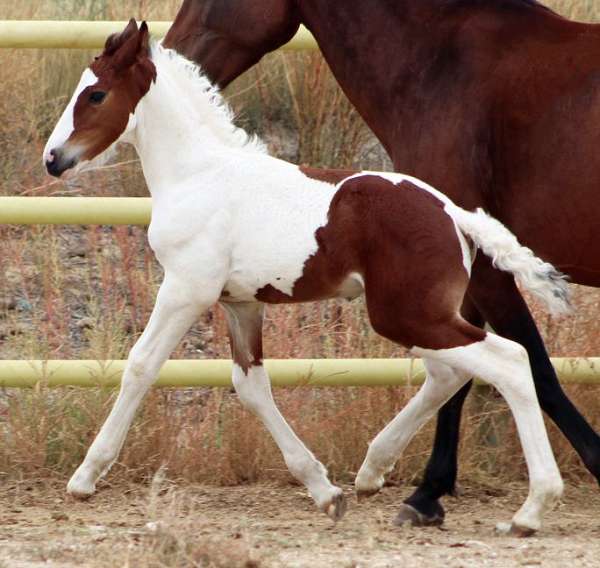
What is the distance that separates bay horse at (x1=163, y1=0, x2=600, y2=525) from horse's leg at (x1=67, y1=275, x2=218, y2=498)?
36.9 inches

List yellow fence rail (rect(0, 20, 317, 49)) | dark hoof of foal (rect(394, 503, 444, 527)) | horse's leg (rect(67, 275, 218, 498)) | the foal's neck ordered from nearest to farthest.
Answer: horse's leg (rect(67, 275, 218, 498)) → the foal's neck → dark hoof of foal (rect(394, 503, 444, 527)) → yellow fence rail (rect(0, 20, 317, 49))

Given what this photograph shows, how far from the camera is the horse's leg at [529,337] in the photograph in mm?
4391

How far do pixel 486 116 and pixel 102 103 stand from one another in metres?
1.24

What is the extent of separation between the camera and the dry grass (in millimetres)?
5012

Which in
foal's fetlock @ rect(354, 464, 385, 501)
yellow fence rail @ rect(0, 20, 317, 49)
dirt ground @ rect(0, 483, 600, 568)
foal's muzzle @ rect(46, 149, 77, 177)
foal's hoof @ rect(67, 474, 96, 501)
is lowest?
dirt ground @ rect(0, 483, 600, 568)

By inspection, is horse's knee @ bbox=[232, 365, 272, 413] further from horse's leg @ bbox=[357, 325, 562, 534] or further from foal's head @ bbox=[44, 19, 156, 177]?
foal's head @ bbox=[44, 19, 156, 177]

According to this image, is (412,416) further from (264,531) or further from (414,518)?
(264,531)

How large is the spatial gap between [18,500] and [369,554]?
1455mm

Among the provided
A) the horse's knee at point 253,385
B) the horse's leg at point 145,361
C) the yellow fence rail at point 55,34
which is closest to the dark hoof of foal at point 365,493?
the horse's knee at point 253,385

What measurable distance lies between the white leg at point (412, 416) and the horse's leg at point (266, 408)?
0.51 ft

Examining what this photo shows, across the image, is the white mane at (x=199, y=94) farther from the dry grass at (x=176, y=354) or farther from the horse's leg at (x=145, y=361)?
the dry grass at (x=176, y=354)

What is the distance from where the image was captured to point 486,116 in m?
4.44

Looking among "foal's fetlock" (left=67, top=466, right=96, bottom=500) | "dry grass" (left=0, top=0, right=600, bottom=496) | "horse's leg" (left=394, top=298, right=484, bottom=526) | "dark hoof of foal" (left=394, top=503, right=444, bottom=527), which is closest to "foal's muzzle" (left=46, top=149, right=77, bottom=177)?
"foal's fetlock" (left=67, top=466, right=96, bottom=500)

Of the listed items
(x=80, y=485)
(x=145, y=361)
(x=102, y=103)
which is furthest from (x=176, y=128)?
(x=80, y=485)
